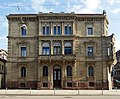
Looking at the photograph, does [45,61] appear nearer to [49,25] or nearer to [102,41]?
[49,25]

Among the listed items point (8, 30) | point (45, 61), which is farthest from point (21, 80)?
point (8, 30)

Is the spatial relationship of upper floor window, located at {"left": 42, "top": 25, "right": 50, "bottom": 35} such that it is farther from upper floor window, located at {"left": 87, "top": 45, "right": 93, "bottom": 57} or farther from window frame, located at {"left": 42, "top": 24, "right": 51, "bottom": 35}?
upper floor window, located at {"left": 87, "top": 45, "right": 93, "bottom": 57}

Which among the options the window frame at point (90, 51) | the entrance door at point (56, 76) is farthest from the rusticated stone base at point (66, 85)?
the window frame at point (90, 51)

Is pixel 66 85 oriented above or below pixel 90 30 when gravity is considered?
below

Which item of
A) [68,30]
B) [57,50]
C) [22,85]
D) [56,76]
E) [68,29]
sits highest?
[68,29]

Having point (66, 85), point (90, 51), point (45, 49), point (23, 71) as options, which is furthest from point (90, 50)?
point (23, 71)

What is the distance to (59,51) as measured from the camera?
2122 inches

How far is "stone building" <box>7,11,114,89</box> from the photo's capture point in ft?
176

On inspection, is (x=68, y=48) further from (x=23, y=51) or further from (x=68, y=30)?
(x=23, y=51)

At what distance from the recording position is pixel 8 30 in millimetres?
54844

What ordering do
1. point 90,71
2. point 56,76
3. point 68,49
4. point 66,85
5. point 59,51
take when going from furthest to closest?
point 90,71, point 56,76, point 68,49, point 59,51, point 66,85

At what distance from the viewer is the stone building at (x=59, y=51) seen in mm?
53531

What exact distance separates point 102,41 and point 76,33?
477cm

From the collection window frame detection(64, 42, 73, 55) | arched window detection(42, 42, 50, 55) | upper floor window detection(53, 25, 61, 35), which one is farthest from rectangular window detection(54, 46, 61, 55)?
upper floor window detection(53, 25, 61, 35)
